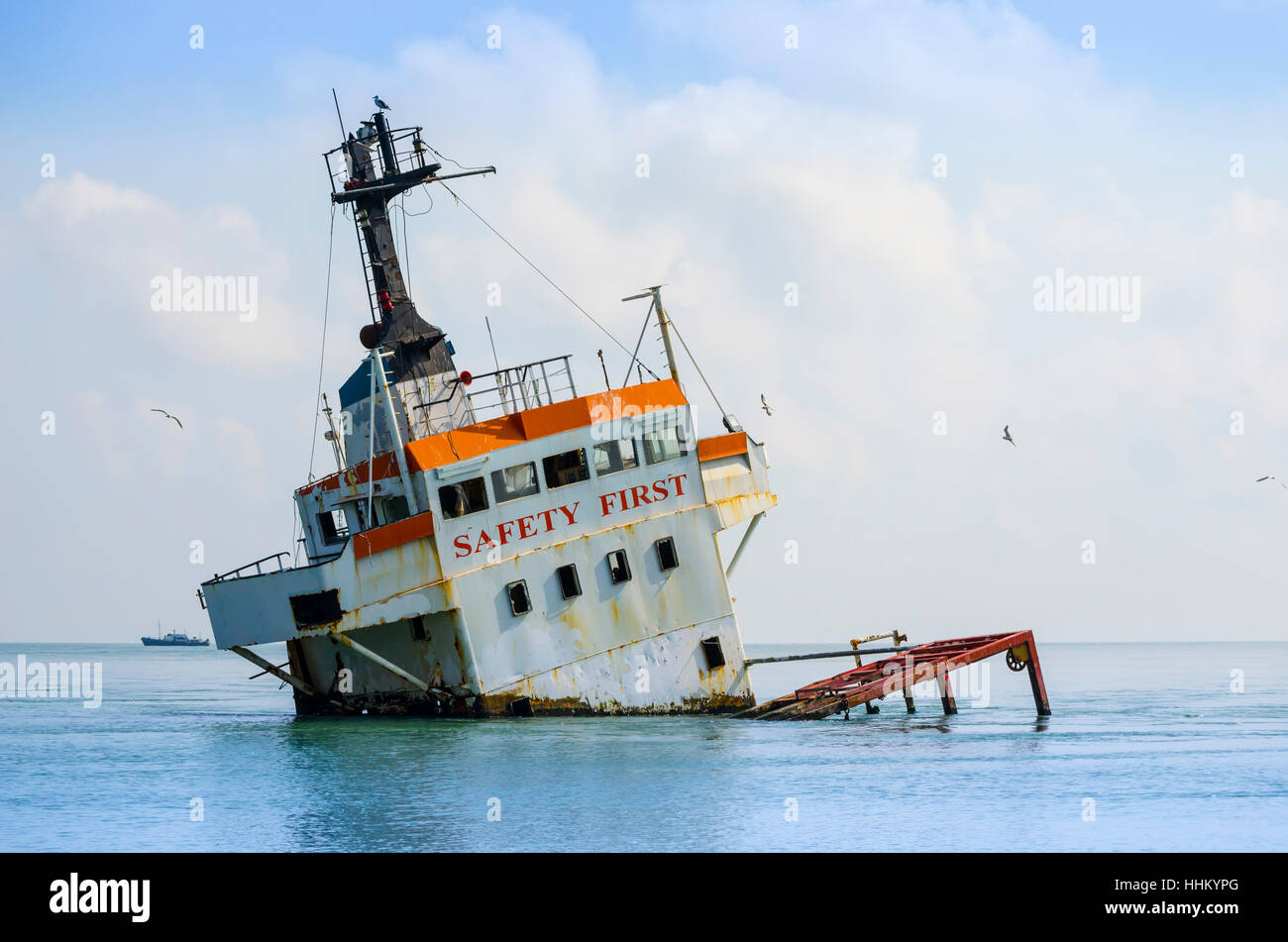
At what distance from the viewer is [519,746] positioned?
1098 inches

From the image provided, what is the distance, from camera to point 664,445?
31.6 meters

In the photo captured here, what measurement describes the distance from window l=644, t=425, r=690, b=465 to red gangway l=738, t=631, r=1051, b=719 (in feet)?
21.2

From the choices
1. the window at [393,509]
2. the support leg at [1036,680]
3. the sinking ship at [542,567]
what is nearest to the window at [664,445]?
the sinking ship at [542,567]

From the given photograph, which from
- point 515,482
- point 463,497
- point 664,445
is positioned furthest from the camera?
point 664,445

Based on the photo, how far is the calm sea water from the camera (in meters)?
21.8

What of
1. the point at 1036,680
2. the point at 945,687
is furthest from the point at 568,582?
the point at 1036,680

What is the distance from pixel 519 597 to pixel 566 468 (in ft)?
10.7

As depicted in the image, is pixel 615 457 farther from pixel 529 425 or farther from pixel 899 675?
pixel 899 675

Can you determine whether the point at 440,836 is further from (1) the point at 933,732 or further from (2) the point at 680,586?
(1) the point at 933,732

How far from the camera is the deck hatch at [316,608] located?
100 ft

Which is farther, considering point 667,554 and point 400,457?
point 667,554
